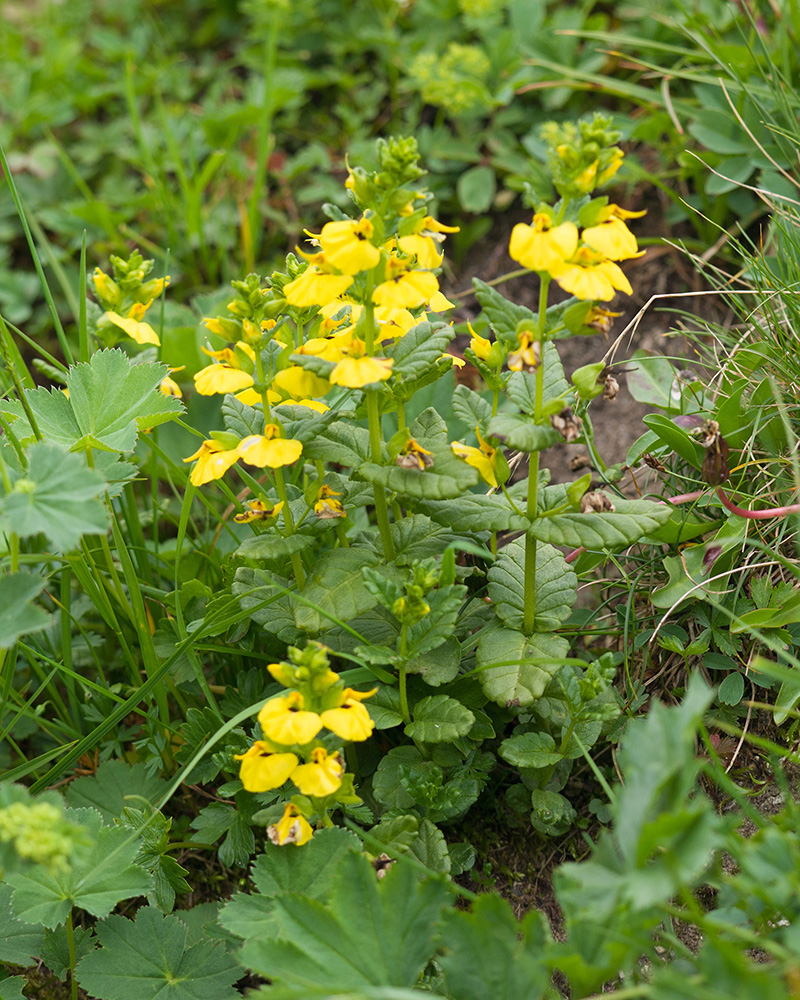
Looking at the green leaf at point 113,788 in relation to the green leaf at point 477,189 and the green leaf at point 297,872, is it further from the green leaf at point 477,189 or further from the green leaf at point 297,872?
the green leaf at point 477,189

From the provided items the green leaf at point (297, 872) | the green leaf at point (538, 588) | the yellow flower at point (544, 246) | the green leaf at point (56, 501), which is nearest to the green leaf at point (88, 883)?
the green leaf at point (297, 872)

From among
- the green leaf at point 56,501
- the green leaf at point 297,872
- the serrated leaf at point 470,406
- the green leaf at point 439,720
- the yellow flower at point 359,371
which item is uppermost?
the yellow flower at point 359,371

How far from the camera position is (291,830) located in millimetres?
1507

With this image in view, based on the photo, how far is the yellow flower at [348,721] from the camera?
1.41 m

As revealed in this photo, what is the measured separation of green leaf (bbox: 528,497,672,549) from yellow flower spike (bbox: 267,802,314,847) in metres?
0.66

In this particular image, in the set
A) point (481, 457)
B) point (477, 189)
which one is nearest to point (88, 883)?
point (481, 457)

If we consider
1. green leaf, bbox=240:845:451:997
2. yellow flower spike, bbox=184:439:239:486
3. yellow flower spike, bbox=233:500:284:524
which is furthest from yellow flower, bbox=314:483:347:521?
green leaf, bbox=240:845:451:997

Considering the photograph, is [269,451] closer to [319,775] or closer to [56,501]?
[56,501]

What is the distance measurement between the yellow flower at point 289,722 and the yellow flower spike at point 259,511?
1.34ft

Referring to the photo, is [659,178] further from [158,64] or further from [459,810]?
[158,64]

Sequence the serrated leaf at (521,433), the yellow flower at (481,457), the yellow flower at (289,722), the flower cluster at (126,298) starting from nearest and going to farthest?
the yellow flower at (289,722)
the serrated leaf at (521,433)
the yellow flower at (481,457)
the flower cluster at (126,298)

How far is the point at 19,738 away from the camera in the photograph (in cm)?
208

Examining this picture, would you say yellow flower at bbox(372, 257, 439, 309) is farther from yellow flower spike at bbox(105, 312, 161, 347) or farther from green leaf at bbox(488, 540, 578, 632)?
yellow flower spike at bbox(105, 312, 161, 347)

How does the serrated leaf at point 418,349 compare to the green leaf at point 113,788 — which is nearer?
the serrated leaf at point 418,349
